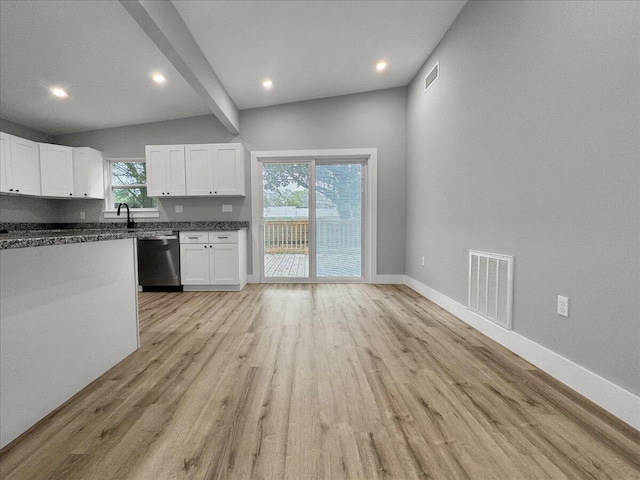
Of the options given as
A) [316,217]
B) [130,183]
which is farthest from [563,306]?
[130,183]

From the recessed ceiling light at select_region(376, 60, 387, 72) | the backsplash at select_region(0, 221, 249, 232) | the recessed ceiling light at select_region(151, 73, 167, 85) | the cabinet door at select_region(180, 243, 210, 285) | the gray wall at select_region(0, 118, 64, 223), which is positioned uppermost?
the recessed ceiling light at select_region(376, 60, 387, 72)

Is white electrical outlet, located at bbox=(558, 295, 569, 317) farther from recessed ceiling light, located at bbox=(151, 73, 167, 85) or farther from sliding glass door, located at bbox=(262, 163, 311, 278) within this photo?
recessed ceiling light, located at bbox=(151, 73, 167, 85)

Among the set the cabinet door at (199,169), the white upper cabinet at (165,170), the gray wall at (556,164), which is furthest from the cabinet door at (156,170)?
the gray wall at (556,164)

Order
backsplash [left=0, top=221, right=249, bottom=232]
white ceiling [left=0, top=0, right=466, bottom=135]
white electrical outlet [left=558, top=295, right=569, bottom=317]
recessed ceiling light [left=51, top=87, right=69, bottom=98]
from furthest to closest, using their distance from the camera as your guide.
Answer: backsplash [left=0, top=221, right=249, bottom=232] → recessed ceiling light [left=51, top=87, right=69, bottom=98] → white ceiling [left=0, top=0, right=466, bottom=135] → white electrical outlet [left=558, top=295, right=569, bottom=317]

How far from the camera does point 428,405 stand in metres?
1.33

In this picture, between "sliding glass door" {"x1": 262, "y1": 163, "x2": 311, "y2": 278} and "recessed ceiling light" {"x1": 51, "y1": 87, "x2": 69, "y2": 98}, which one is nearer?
"recessed ceiling light" {"x1": 51, "y1": 87, "x2": 69, "y2": 98}

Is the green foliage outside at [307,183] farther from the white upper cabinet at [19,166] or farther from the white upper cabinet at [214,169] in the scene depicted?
the white upper cabinet at [19,166]

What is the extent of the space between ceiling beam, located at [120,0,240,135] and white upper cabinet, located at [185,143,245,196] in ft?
1.86

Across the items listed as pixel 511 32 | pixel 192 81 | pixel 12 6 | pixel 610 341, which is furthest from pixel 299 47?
pixel 610 341

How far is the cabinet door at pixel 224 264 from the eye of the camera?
3807 mm

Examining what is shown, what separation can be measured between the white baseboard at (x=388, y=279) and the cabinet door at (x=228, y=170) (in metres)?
2.41

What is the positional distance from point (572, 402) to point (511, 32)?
2353 millimetres

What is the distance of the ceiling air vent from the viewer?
120 inches

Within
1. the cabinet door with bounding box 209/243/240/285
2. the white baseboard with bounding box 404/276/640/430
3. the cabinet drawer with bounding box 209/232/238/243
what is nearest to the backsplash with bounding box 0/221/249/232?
the cabinet drawer with bounding box 209/232/238/243
